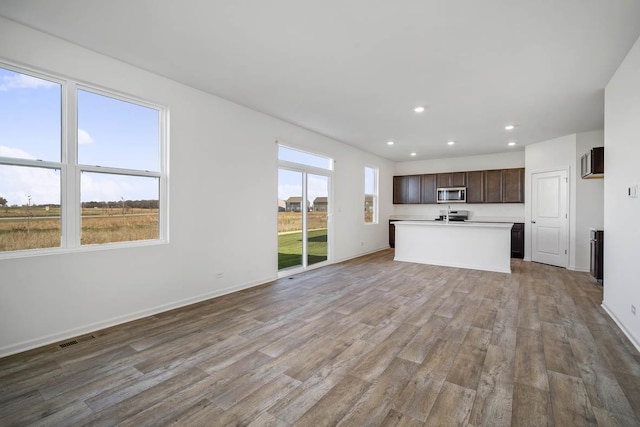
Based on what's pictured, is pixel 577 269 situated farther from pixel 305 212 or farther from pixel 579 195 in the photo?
pixel 305 212

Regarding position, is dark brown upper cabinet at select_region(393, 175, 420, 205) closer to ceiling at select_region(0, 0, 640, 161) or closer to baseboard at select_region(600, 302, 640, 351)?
ceiling at select_region(0, 0, 640, 161)

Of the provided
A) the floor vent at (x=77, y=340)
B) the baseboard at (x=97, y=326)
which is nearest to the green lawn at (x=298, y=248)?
the baseboard at (x=97, y=326)

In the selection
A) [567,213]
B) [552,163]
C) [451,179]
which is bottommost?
[567,213]

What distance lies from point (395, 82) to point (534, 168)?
5130mm

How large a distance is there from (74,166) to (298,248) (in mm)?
3629

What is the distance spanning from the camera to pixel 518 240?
7141 millimetres

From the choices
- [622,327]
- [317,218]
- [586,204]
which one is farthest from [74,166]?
[586,204]

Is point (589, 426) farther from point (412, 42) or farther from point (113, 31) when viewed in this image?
point (113, 31)

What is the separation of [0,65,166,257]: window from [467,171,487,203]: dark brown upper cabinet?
7.55 metres

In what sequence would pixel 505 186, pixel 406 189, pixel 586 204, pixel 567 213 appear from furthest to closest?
pixel 406 189
pixel 505 186
pixel 567 213
pixel 586 204

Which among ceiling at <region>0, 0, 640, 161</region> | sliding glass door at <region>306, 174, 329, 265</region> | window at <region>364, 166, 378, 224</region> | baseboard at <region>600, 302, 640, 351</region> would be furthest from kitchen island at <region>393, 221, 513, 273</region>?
ceiling at <region>0, 0, 640, 161</region>

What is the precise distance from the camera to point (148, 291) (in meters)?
3.36

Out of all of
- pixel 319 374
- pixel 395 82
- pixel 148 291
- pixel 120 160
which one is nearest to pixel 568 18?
pixel 395 82

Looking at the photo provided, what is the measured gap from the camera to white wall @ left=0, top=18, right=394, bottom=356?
259 centimetres
